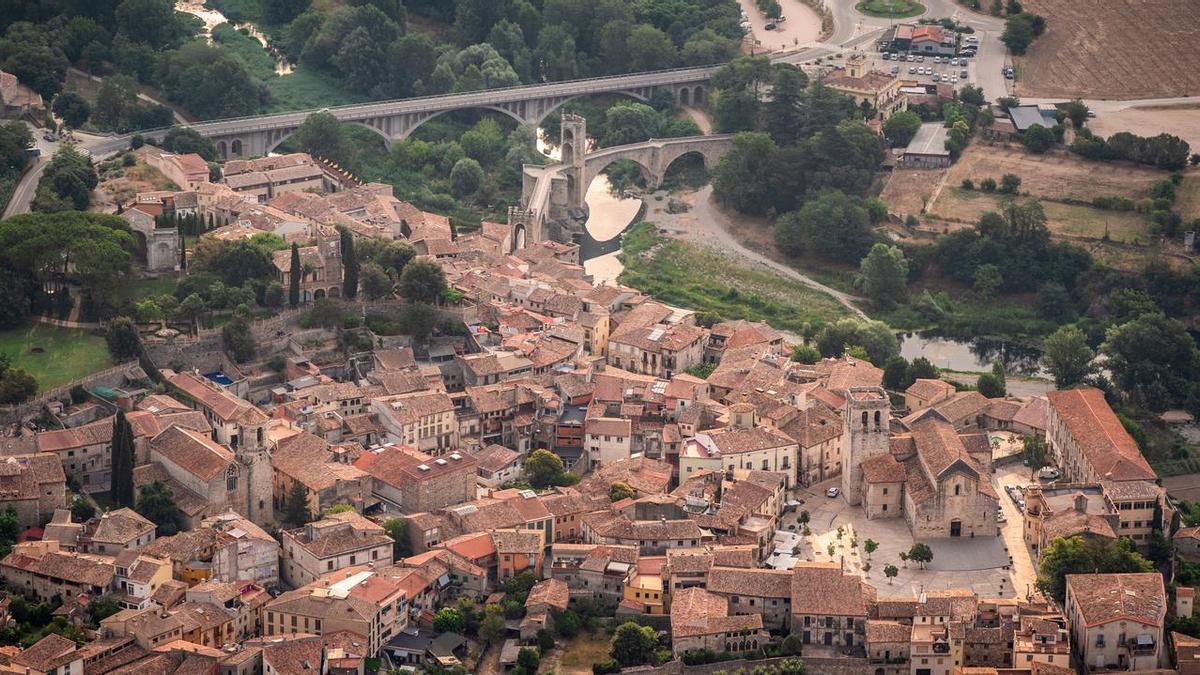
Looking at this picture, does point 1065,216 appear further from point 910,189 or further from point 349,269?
point 349,269

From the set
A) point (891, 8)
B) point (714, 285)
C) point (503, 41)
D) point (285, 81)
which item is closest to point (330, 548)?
point (714, 285)

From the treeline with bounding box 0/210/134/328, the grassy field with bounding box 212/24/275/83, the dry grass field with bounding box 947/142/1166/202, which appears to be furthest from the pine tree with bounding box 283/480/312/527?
the grassy field with bounding box 212/24/275/83

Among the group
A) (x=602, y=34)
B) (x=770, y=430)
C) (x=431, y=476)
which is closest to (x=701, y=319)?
(x=770, y=430)

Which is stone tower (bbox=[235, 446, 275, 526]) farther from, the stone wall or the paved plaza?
the paved plaza

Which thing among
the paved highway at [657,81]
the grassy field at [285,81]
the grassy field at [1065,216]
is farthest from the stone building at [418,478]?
the grassy field at [285,81]

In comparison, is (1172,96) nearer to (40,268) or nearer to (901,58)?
(901,58)

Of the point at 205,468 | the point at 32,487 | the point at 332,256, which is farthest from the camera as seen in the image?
the point at 332,256
